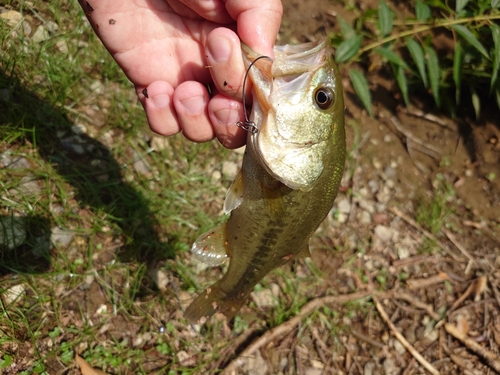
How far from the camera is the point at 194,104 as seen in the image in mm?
2301

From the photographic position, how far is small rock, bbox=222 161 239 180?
4027 mm

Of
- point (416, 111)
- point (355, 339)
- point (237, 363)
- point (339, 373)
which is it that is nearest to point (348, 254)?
point (355, 339)

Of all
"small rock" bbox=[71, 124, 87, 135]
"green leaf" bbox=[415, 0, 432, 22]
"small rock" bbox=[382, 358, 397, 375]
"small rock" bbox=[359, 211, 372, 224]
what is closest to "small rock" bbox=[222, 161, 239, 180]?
"small rock" bbox=[71, 124, 87, 135]

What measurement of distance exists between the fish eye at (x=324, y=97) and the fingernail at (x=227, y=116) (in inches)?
16.2

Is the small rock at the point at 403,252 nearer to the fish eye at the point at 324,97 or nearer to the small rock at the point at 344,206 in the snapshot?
the small rock at the point at 344,206

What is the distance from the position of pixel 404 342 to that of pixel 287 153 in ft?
8.78

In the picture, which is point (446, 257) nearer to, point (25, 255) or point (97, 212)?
point (97, 212)

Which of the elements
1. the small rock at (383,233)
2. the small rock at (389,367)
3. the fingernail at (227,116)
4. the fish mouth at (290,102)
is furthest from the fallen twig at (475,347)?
the fingernail at (227,116)

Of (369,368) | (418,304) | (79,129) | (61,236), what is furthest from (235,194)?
(418,304)

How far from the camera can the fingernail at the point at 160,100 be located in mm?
2402

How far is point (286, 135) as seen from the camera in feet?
6.73

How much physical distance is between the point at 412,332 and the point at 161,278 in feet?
7.70

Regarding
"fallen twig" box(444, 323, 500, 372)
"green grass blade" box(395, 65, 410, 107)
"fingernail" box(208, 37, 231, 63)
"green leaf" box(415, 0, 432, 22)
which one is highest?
"fingernail" box(208, 37, 231, 63)

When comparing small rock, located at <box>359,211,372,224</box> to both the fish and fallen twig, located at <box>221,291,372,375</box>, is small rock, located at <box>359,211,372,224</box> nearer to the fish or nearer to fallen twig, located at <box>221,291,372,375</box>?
fallen twig, located at <box>221,291,372,375</box>
